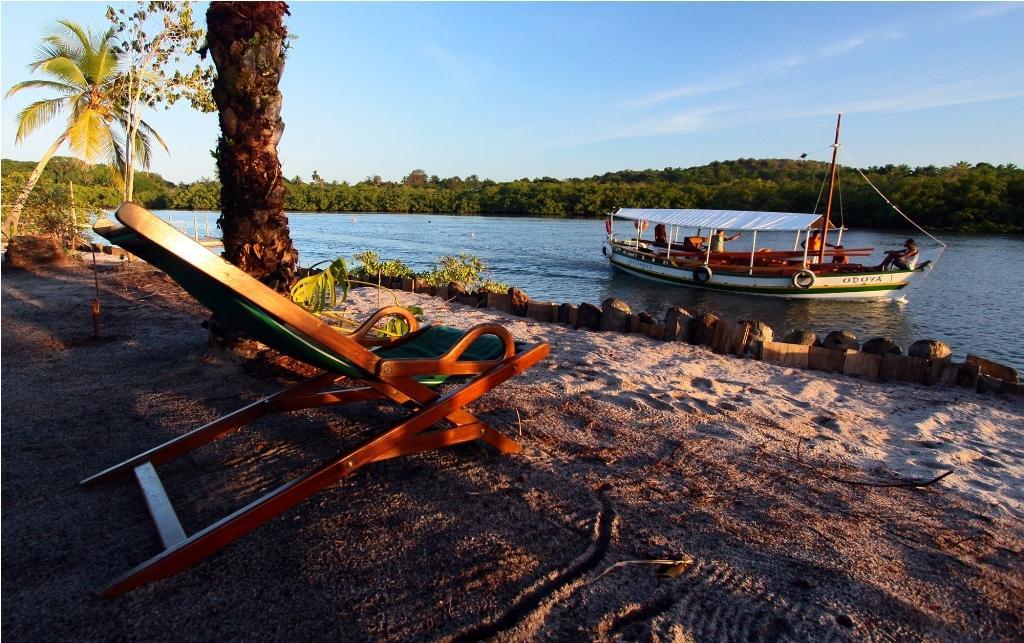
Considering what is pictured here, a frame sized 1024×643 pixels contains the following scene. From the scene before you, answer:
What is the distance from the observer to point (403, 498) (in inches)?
93.8

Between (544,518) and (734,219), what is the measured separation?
642 inches

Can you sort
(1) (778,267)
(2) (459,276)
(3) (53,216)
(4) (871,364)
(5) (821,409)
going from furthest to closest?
1. (1) (778,267)
2. (3) (53,216)
3. (2) (459,276)
4. (4) (871,364)
5. (5) (821,409)

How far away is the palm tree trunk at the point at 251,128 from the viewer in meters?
3.92

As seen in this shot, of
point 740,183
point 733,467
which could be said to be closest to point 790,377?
point 733,467

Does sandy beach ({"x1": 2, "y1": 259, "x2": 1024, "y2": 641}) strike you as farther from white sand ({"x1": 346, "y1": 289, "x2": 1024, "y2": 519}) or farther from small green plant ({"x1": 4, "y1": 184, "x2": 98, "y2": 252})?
small green plant ({"x1": 4, "y1": 184, "x2": 98, "y2": 252})

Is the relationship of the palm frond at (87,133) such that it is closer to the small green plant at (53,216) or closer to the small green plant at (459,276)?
the small green plant at (53,216)

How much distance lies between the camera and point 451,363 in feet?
7.77

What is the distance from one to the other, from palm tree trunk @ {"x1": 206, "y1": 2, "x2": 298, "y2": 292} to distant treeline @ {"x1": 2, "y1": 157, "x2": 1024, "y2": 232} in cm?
1060

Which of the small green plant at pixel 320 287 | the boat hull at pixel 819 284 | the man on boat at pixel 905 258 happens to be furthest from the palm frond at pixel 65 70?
the man on boat at pixel 905 258

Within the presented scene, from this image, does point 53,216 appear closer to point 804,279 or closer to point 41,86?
point 41,86

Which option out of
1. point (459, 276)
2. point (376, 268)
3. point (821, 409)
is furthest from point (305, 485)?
point (376, 268)

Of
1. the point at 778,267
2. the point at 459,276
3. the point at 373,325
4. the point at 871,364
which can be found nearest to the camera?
the point at 373,325

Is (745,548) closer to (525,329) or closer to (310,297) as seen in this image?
(310,297)

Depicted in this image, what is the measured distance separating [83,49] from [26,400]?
1373 centimetres
